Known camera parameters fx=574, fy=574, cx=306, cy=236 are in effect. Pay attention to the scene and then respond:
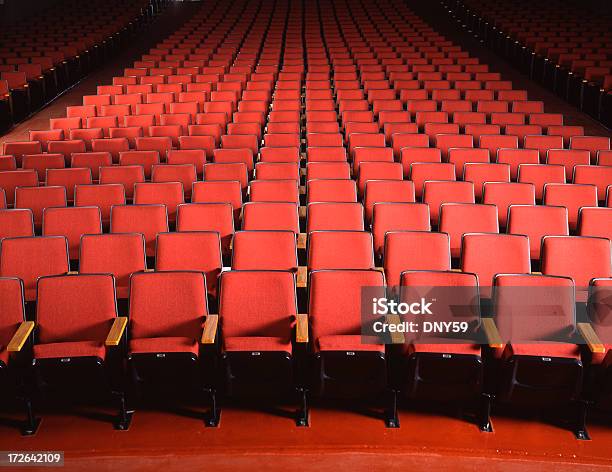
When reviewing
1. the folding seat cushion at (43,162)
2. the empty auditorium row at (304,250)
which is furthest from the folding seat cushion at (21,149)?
the folding seat cushion at (43,162)

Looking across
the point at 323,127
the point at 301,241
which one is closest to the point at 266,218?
the point at 301,241

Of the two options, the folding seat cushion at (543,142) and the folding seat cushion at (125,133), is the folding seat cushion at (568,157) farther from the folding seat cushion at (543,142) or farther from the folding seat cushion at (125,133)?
the folding seat cushion at (125,133)

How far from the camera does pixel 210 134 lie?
223 cm

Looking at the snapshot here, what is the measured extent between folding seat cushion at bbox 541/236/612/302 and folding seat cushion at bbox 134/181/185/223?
37.4 inches

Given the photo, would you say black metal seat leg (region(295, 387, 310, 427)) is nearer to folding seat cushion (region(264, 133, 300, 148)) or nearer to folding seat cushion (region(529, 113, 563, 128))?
folding seat cushion (region(264, 133, 300, 148))

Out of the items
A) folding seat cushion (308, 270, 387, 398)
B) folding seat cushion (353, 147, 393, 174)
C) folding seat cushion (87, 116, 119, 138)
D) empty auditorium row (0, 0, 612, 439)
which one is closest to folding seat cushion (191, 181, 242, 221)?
empty auditorium row (0, 0, 612, 439)

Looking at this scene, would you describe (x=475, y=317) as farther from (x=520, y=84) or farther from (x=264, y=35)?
(x=264, y=35)

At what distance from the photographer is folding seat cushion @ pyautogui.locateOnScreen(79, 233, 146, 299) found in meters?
1.24

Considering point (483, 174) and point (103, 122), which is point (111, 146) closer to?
point (103, 122)

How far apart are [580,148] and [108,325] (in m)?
1.69

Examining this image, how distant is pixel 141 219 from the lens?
1.43 metres

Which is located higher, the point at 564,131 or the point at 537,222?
the point at 564,131

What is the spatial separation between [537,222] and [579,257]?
204 millimetres

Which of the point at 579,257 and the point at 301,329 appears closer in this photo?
the point at 301,329
